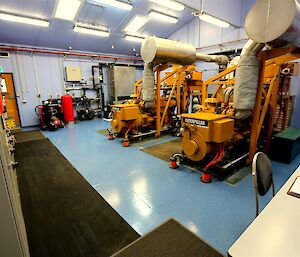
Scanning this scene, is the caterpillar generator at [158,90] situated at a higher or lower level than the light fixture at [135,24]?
lower

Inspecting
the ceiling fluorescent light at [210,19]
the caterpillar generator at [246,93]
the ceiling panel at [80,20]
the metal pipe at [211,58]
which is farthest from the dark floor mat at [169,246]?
the ceiling panel at [80,20]

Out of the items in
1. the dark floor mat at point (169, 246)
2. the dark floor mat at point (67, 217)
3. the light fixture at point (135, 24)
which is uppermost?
the light fixture at point (135, 24)

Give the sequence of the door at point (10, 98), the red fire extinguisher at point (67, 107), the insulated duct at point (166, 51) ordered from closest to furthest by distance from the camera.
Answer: the insulated duct at point (166, 51) < the door at point (10, 98) < the red fire extinguisher at point (67, 107)

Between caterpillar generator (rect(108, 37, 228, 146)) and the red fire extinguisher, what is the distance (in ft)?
11.1

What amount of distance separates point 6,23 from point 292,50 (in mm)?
7683

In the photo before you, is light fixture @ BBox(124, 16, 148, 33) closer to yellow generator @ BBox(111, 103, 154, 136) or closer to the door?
yellow generator @ BBox(111, 103, 154, 136)

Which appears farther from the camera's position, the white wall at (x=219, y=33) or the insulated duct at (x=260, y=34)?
the white wall at (x=219, y=33)

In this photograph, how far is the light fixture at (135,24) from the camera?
22.1 ft

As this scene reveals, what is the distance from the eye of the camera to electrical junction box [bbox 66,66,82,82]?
7.98 m

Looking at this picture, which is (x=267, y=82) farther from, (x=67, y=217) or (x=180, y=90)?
(x=67, y=217)

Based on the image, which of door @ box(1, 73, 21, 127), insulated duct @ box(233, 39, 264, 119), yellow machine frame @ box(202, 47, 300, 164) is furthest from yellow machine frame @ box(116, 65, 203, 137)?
door @ box(1, 73, 21, 127)

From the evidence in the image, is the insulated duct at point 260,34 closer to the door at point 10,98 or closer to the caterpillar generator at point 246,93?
the caterpillar generator at point 246,93

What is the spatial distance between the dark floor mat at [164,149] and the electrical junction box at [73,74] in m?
5.68

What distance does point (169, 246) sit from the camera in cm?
169
